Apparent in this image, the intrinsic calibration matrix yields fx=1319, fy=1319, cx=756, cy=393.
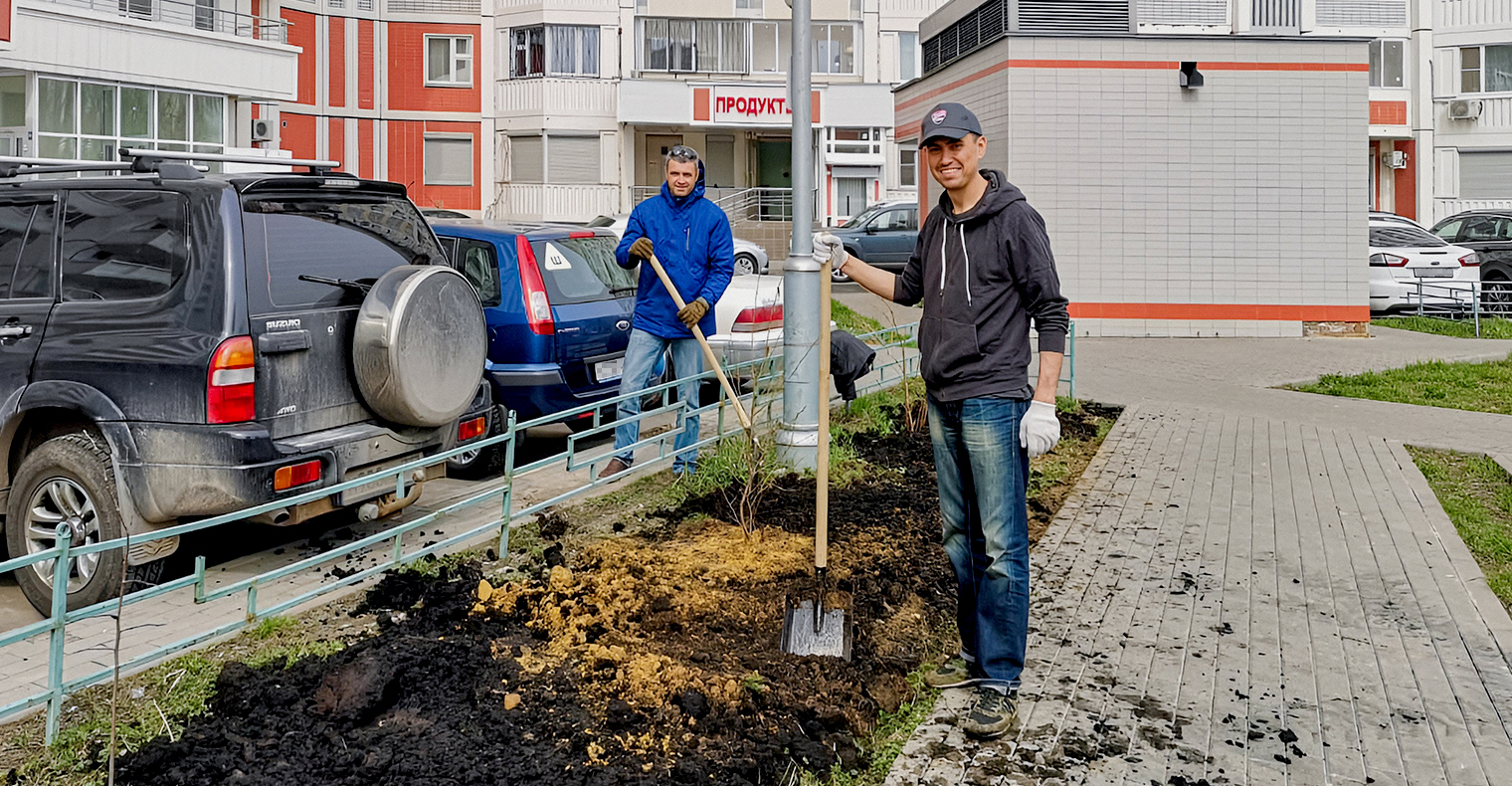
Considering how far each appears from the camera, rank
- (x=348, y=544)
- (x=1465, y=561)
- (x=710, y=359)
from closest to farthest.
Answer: (x=348, y=544)
(x=1465, y=561)
(x=710, y=359)

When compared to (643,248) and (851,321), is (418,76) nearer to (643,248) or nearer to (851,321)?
(851,321)

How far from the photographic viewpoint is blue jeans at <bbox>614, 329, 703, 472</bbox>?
757 centimetres

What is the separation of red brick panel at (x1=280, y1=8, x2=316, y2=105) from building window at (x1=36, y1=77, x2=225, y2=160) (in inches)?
444

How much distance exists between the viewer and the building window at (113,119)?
24.9 m

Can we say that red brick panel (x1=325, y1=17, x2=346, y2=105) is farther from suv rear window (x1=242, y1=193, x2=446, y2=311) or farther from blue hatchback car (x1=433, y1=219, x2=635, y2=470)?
suv rear window (x1=242, y1=193, x2=446, y2=311)

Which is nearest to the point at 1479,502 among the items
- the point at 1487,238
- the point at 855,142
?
the point at 1487,238

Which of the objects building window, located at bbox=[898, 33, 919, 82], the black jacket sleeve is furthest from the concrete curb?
building window, located at bbox=[898, 33, 919, 82]

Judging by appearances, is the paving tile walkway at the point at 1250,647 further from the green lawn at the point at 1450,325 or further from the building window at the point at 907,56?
the building window at the point at 907,56

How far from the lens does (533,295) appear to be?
8547 millimetres

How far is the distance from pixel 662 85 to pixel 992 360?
34720 millimetres

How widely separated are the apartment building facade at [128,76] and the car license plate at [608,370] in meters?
17.5

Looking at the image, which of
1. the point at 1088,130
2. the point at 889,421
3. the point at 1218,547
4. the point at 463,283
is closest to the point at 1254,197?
the point at 1088,130

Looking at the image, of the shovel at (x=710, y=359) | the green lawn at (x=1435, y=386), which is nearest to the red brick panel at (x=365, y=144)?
the green lawn at (x=1435, y=386)

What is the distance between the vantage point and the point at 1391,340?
1744 cm
